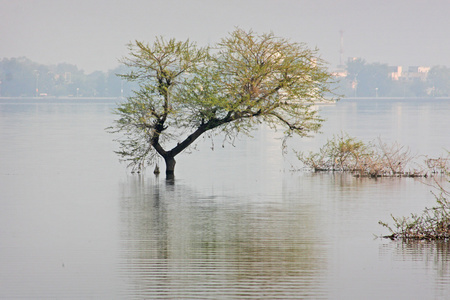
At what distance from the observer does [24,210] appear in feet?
78.2

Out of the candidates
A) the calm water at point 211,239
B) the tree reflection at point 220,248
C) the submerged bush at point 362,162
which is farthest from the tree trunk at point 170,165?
the tree reflection at point 220,248

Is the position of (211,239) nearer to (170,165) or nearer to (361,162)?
(170,165)

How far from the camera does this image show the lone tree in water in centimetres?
3083

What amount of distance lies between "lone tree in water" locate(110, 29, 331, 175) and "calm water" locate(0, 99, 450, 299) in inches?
110

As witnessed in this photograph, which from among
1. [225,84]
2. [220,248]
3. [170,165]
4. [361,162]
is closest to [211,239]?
[220,248]

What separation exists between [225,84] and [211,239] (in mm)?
13591

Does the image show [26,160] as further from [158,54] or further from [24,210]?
[24,210]

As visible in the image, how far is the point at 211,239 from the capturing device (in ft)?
60.6

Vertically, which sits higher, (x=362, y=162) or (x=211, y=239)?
(x=362, y=162)

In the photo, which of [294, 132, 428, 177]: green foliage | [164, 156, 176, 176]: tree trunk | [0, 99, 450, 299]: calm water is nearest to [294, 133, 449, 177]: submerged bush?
[294, 132, 428, 177]: green foliage

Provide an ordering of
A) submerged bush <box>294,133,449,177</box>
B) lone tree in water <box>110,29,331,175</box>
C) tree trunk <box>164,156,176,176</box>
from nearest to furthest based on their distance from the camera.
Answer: lone tree in water <box>110,29,331,175</box>
submerged bush <box>294,133,449,177</box>
tree trunk <box>164,156,176,176</box>

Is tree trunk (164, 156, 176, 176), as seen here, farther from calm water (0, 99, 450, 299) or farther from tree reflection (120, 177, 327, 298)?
tree reflection (120, 177, 327, 298)

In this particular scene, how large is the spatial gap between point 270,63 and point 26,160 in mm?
20334

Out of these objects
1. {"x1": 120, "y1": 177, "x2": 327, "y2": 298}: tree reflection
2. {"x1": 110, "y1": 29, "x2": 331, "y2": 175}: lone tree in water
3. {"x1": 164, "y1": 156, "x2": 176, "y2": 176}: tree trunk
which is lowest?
{"x1": 120, "y1": 177, "x2": 327, "y2": 298}: tree reflection
